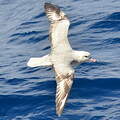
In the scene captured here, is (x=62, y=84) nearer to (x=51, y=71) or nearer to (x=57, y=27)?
(x=57, y=27)

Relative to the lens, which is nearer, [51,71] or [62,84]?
[62,84]

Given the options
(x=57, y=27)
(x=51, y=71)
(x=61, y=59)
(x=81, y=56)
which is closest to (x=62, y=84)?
(x=61, y=59)

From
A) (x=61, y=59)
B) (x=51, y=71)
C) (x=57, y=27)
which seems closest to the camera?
(x=61, y=59)

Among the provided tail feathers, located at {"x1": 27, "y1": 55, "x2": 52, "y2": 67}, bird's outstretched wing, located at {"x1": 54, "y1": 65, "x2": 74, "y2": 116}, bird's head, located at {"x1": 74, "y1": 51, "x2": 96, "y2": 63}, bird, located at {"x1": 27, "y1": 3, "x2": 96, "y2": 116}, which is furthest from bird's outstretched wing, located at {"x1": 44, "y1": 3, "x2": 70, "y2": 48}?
bird's outstretched wing, located at {"x1": 54, "y1": 65, "x2": 74, "y2": 116}

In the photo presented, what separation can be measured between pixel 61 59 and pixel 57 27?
1.07m

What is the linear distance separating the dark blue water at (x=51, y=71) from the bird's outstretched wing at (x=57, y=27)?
1028mm

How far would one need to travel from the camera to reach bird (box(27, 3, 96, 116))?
31.4ft

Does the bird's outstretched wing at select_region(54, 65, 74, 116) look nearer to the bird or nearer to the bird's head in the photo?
the bird

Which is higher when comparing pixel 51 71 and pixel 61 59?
pixel 61 59

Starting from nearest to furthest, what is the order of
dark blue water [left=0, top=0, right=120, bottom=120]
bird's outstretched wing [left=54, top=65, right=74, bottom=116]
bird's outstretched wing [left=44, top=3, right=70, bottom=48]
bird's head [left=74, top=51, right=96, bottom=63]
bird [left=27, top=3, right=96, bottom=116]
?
bird's outstretched wing [left=54, top=65, right=74, bottom=116], bird [left=27, top=3, right=96, bottom=116], dark blue water [left=0, top=0, right=120, bottom=120], bird's head [left=74, top=51, right=96, bottom=63], bird's outstretched wing [left=44, top=3, right=70, bottom=48]

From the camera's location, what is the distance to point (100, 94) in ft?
34.4

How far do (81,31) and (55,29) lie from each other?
3.04m

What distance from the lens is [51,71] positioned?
11922 millimetres

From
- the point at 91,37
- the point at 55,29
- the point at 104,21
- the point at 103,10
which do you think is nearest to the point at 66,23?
the point at 55,29
